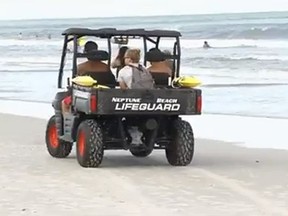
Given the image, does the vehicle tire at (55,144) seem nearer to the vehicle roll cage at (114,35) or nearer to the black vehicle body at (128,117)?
the black vehicle body at (128,117)

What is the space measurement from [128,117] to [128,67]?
0.64m

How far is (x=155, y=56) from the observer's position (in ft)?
38.4

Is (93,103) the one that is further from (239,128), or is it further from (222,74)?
(222,74)

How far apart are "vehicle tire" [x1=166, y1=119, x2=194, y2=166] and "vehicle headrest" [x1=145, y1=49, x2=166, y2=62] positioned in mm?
886

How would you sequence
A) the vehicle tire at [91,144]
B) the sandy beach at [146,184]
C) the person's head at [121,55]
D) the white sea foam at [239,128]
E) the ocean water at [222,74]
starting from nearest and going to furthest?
the sandy beach at [146,184], the vehicle tire at [91,144], the person's head at [121,55], the white sea foam at [239,128], the ocean water at [222,74]

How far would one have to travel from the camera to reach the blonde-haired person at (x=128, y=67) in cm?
1124

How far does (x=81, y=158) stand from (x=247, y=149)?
3.23 meters

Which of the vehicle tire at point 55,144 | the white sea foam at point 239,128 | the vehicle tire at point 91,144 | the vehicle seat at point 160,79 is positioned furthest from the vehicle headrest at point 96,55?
the white sea foam at point 239,128

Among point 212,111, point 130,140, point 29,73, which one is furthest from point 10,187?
point 29,73

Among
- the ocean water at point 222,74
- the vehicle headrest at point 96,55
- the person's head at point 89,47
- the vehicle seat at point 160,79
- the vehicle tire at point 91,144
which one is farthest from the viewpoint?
the ocean water at point 222,74

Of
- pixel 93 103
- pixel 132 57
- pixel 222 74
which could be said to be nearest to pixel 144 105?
pixel 93 103

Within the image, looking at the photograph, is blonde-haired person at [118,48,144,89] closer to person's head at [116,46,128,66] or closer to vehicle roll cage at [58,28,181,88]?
vehicle roll cage at [58,28,181,88]

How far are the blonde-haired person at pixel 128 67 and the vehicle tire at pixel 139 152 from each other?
0.76 metres

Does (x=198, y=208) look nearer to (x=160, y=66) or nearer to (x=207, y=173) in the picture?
(x=207, y=173)
